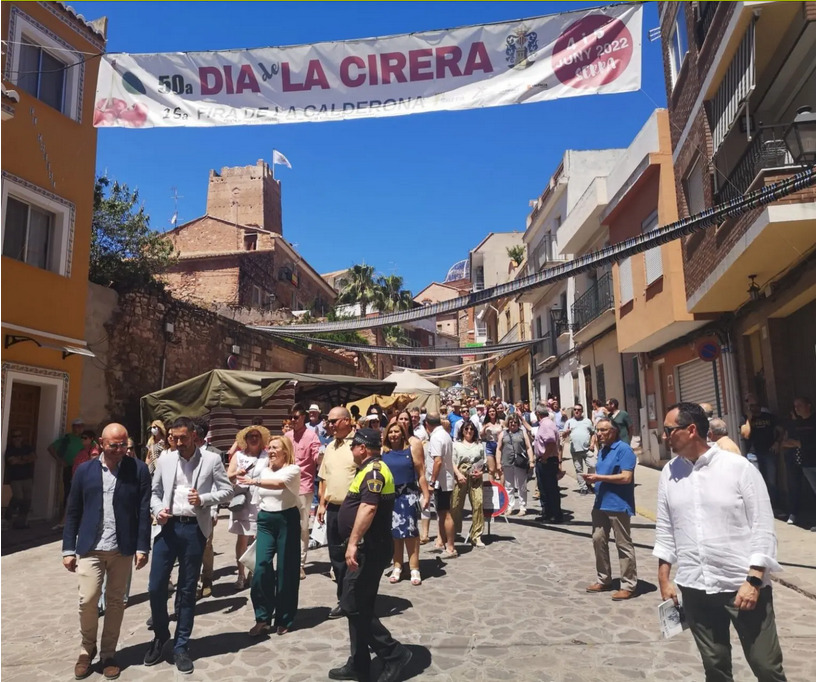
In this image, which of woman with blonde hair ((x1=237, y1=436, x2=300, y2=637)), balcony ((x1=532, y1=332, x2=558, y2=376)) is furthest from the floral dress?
balcony ((x1=532, y1=332, x2=558, y2=376))

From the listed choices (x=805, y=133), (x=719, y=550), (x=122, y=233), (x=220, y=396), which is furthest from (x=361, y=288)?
(x=719, y=550)

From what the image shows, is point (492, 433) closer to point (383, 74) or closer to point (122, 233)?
point (383, 74)

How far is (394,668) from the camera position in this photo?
419cm

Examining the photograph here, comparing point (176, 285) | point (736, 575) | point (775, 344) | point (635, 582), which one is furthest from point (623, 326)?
point (176, 285)

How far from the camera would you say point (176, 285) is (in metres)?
36.8

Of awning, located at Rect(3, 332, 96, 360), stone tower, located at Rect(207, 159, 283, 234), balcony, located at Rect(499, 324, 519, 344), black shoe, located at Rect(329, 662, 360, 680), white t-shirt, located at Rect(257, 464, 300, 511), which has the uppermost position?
stone tower, located at Rect(207, 159, 283, 234)

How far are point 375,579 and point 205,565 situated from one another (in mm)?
2961

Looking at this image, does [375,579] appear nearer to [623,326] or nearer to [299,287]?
[623,326]

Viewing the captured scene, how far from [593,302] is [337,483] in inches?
663

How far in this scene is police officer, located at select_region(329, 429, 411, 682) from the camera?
416 cm

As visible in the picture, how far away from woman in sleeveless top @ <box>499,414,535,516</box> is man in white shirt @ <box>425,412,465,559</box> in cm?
234

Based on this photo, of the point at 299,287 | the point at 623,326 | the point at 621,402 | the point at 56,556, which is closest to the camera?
the point at 56,556

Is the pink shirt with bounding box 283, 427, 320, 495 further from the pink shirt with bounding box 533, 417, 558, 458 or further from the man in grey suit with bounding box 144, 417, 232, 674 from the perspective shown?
the pink shirt with bounding box 533, 417, 558, 458

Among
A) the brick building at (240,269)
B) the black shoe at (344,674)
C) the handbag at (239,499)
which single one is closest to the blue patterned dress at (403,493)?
the handbag at (239,499)
